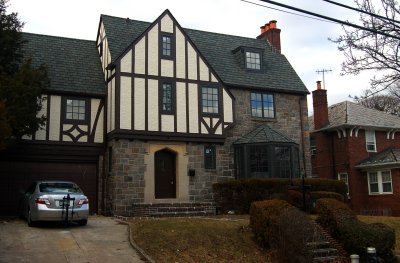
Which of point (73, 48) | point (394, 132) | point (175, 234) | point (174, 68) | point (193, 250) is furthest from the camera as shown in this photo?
point (394, 132)

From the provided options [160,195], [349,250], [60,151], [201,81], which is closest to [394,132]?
[201,81]

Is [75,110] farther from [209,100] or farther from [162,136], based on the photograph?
[209,100]

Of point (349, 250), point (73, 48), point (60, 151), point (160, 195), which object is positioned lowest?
point (349, 250)

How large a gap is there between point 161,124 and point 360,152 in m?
14.9

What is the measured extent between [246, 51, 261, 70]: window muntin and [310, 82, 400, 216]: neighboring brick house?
6.90 m

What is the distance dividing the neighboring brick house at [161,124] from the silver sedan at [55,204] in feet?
14.4

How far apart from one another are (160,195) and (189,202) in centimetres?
141

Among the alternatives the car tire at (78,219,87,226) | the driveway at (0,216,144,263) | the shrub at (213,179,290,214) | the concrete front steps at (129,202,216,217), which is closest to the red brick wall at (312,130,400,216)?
the shrub at (213,179,290,214)

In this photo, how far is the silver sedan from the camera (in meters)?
15.3

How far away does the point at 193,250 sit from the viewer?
13047mm

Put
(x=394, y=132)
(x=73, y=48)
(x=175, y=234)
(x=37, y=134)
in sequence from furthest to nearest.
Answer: (x=394, y=132) → (x=73, y=48) → (x=37, y=134) → (x=175, y=234)

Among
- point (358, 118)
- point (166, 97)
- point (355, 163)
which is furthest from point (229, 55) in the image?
point (355, 163)

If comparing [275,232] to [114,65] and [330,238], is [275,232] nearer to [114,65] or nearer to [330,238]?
[330,238]

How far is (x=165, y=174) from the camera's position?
22297 millimetres
